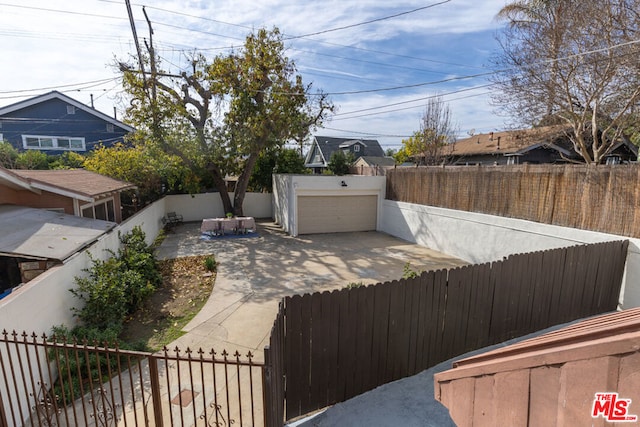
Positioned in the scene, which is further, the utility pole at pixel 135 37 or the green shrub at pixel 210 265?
the utility pole at pixel 135 37

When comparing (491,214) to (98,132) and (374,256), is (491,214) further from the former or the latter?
(98,132)

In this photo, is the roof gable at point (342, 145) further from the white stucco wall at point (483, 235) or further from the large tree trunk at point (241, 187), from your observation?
the white stucco wall at point (483, 235)

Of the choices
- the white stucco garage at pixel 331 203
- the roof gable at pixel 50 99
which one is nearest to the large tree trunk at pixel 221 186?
the white stucco garage at pixel 331 203

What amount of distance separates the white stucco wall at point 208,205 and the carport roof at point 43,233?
10632 mm

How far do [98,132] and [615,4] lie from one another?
27847 millimetres

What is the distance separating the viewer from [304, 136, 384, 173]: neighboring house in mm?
35291

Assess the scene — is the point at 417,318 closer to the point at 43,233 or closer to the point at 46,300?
the point at 46,300

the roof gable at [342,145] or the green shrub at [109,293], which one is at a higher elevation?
the roof gable at [342,145]

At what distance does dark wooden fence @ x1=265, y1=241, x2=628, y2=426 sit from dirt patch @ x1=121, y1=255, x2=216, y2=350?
301cm

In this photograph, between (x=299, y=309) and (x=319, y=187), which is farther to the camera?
(x=319, y=187)

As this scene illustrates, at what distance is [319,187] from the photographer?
47.3 ft

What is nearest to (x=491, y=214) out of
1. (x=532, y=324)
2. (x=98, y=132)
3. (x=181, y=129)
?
(x=532, y=324)

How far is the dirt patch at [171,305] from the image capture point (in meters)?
5.79

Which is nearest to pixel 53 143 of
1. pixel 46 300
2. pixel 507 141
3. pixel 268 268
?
pixel 268 268
